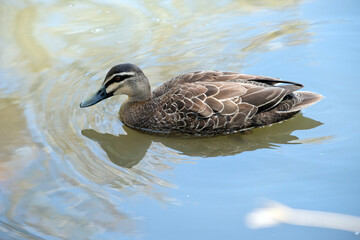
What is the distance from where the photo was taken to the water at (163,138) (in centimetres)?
531

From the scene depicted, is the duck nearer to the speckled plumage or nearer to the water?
the speckled plumage

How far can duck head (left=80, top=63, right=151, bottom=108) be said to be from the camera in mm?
6891

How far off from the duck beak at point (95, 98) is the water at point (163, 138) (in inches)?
12.8

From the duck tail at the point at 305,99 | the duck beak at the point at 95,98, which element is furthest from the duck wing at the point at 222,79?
the duck beak at the point at 95,98

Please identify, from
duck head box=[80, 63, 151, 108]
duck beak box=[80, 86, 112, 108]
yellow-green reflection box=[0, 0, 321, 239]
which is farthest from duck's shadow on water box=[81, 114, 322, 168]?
duck head box=[80, 63, 151, 108]

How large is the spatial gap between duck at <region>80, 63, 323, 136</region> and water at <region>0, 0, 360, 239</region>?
21 centimetres

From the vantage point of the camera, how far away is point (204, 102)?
6.61m

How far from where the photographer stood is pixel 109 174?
19.7 ft

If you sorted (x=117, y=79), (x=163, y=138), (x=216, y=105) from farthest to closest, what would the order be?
(x=117, y=79)
(x=163, y=138)
(x=216, y=105)

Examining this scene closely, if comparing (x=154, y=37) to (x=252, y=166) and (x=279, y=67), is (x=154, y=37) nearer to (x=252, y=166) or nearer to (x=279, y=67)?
(x=279, y=67)

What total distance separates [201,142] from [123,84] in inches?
57.0

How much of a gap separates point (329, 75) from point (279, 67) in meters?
0.83

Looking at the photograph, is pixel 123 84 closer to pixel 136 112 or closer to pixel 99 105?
pixel 136 112

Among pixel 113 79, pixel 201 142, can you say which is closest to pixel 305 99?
pixel 201 142
